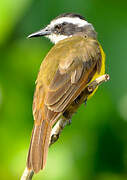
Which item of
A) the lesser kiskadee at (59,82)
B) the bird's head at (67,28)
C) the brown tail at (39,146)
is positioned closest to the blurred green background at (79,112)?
the lesser kiskadee at (59,82)

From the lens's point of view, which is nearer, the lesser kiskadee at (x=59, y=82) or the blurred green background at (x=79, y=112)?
the lesser kiskadee at (x=59, y=82)

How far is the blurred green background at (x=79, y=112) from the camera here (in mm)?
4965

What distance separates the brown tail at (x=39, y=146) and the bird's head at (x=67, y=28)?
6.56 feet

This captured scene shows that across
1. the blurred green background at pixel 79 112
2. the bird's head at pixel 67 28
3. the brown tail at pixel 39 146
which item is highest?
the bird's head at pixel 67 28

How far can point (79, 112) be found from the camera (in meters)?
5.21

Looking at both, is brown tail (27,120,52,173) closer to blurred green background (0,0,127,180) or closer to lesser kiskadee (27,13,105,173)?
lesser kiskadee (27,13,105,173)

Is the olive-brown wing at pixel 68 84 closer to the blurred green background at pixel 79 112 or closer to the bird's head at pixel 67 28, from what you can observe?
the blurred green background at pixel 79 112

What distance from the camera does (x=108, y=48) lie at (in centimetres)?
520

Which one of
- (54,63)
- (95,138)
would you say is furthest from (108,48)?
(95,138)

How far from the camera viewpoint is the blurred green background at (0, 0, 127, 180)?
16.3 ft

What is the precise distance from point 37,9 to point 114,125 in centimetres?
138

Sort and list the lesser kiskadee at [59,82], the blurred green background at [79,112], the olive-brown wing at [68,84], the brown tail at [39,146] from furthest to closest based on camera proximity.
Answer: the blurred green background at [79,112] → the olive-brown wing at [68,84] → the lesser kiskadee at [59,82] → the brown tail at [39,146]

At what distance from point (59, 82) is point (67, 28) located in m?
1.83

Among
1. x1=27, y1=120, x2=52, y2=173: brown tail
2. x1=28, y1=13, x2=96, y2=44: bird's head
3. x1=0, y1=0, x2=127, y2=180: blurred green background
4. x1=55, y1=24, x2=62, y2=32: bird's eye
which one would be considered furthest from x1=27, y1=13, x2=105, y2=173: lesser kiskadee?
x1=55, y1=24, x2=62, y2=32: bird's eye
